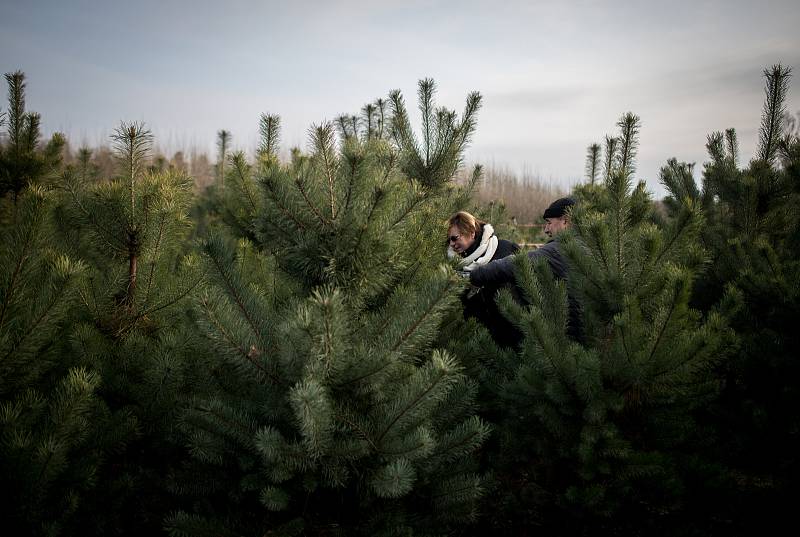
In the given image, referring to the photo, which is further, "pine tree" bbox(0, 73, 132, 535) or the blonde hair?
the blonde hair

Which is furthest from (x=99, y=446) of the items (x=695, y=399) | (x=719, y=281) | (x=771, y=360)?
(x=719, y=281)

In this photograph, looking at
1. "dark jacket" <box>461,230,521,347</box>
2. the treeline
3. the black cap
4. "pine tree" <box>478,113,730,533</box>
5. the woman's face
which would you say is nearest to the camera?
the treeline

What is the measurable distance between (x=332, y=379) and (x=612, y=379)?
1498 millimetres

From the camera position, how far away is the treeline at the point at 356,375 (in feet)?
6.11

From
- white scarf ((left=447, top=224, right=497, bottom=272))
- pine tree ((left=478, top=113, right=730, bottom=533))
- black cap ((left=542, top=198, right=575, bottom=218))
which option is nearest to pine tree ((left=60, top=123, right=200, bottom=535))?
pine tree ((left=478, top=113, right=730, bottom=533))

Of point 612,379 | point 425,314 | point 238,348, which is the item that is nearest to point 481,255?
point 612,379

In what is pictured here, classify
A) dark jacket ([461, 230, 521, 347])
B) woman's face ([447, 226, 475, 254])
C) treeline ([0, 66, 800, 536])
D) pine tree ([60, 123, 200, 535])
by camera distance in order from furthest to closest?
woman's face ([447, 226, 475, 254]), dark jacket ([461, 230, 521, 347]), pine tree ([60, 123, 200, 535]), treeline ([0, 66, 800, 536])

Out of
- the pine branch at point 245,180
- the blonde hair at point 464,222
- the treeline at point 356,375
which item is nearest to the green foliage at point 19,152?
the treeline at point 356,375

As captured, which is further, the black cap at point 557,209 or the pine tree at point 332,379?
the black cap at point 557,209

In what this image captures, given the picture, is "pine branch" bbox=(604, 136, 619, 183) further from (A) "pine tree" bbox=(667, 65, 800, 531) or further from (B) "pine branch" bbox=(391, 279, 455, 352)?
(B) "pine branch" bbox=(391, 279, 455, 352)

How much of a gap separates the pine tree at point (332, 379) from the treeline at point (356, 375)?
0.04ft

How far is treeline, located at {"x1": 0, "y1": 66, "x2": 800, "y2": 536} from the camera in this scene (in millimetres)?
1863

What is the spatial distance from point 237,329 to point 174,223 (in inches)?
60.2

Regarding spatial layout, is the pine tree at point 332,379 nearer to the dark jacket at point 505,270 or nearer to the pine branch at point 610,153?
the dark jacket at point 505,270
